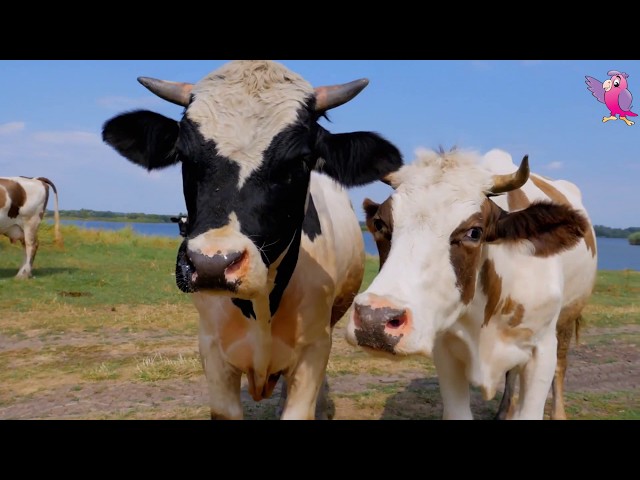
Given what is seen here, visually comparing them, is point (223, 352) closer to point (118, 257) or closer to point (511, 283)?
point (511, 283)

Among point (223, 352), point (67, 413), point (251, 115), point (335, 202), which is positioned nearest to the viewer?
point (251, 115)

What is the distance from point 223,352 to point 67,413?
274 centimetres

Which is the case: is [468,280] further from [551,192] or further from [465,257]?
[551,192]

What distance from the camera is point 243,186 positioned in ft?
9.29

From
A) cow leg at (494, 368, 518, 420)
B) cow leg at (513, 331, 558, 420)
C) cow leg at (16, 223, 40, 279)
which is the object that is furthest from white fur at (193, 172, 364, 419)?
cow leg at (16, 223, 40, 279)

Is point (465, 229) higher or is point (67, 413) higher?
point (465, 229)

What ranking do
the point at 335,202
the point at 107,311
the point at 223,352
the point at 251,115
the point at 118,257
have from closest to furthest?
the point at 251,115 → the point at 223,352 → the point at 335,202 → the point at 107,311 → the point at 118,257

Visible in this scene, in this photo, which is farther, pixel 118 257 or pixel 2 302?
pixel 118 257

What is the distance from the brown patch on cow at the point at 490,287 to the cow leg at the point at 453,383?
355 mm

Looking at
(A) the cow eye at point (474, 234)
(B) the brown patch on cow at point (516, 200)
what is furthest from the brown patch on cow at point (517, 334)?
(A) the cow eye at point (474, 234)

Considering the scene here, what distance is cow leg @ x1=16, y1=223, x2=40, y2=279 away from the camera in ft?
47.3

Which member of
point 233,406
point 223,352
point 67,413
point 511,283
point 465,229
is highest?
point 465,229

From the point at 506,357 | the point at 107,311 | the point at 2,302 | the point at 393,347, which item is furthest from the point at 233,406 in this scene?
the point at 2,302

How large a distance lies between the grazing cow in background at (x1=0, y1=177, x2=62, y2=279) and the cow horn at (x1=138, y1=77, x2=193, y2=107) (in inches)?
511
